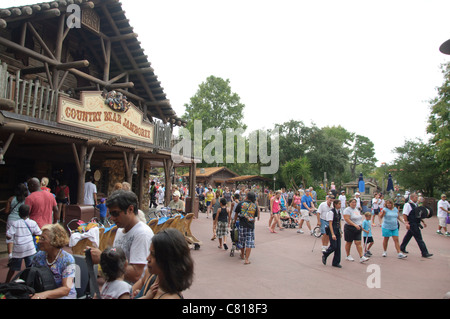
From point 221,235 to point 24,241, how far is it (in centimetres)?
535

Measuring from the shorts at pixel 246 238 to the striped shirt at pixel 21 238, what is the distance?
4533 millimetres

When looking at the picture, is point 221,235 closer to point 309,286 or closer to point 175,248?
point 309,286

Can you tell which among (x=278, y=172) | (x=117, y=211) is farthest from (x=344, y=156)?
(x=117, y=211)

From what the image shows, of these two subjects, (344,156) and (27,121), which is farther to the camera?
(344,156)

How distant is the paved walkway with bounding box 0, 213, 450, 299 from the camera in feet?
17.2

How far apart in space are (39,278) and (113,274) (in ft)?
3.47

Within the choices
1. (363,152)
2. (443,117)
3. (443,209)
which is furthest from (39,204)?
(363,152)

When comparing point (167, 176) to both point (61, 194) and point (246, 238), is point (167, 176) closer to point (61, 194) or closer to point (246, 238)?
point (61, 194)

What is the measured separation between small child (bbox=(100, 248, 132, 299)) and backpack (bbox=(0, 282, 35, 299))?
0.81m

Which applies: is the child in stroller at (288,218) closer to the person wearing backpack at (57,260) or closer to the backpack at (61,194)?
the backpack at (61,194)

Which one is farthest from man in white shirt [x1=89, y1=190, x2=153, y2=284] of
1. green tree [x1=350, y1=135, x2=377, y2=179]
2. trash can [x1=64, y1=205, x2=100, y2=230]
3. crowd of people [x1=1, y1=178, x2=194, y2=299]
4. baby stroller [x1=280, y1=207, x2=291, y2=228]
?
green tree [x1=350, y1=135, x2=377, y2=179]

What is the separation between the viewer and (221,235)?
9.04 metres

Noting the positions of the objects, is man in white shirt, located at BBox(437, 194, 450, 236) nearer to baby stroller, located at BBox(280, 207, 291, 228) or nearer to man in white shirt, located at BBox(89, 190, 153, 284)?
baby stroller, located at BBox(280, 207, 291, 228)

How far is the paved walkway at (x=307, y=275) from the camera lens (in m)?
5.25
